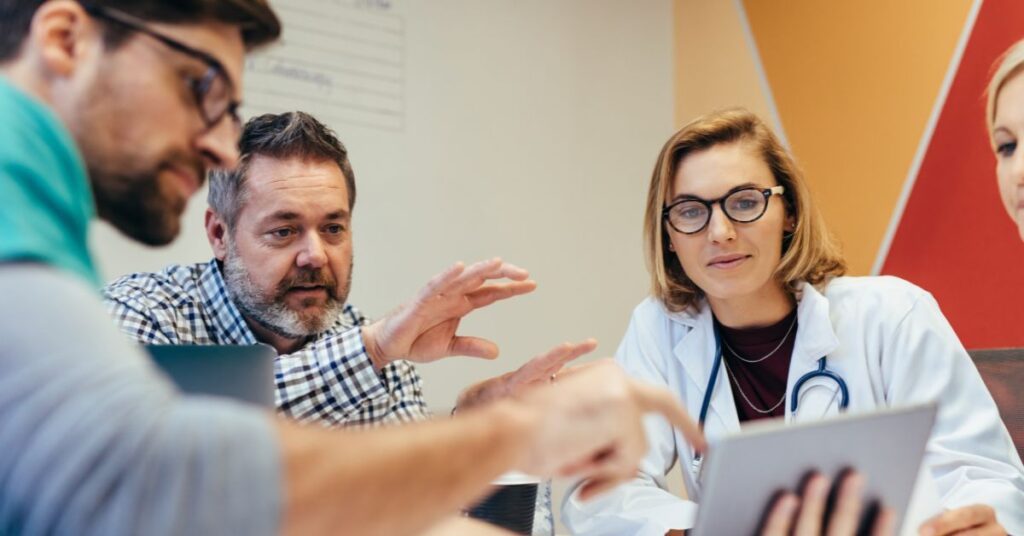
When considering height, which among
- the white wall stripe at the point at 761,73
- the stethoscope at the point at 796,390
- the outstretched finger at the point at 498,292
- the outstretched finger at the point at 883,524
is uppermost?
the white wall stripe at the point at 761,73

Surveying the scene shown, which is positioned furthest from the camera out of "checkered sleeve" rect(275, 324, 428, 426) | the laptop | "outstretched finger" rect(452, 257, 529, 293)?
"checkered sleeve" rect(275, 324, 428, 426)

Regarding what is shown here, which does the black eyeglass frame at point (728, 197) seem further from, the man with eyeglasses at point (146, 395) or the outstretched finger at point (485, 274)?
the man with eyeglasses at point (146, 395)

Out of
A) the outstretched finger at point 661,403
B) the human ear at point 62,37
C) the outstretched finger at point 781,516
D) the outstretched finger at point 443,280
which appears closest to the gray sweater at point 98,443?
the human ear at point 62,37

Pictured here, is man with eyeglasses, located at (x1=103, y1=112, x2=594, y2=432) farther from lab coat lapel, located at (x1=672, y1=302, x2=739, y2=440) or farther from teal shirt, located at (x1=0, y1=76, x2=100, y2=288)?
teal shirt, located at (x1=0, y1=76, x2=100, y2=288)

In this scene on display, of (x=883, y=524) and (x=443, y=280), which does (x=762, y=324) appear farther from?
(x=883, y=524)

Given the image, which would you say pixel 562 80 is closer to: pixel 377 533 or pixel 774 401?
pixel 774 401

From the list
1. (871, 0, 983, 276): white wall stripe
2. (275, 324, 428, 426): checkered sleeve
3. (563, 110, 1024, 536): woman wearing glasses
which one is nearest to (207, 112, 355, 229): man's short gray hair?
(275, 324, 428, 426): checkered sleeve

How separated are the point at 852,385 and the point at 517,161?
1.70 metres

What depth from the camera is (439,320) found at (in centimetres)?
179

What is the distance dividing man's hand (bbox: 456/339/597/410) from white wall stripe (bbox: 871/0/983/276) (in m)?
1.74

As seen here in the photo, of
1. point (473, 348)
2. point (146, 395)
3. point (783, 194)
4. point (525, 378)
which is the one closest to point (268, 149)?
point (473, 348)

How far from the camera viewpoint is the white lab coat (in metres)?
1.60

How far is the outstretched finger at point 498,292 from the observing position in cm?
163

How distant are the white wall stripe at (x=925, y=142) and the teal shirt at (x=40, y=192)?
8.98 ft
